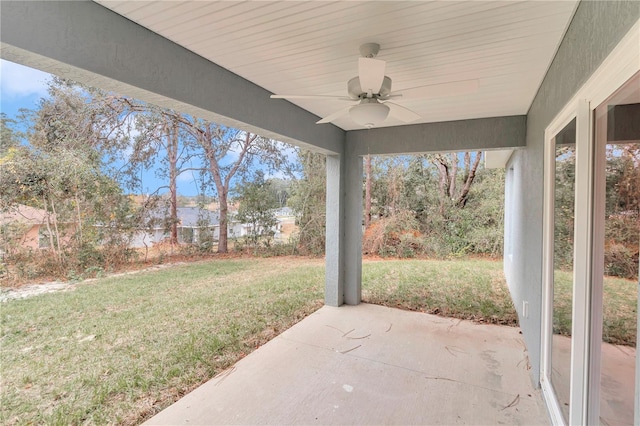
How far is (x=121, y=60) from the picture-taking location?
1.71 m

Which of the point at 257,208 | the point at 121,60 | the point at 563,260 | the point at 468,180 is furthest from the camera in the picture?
the point at 468,180

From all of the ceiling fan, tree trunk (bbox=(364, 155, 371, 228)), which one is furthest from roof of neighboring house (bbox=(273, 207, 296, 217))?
the ceiling fan

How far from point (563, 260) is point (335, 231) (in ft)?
9.15

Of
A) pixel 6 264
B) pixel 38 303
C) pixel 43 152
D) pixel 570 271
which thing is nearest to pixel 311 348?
pixel 570 271

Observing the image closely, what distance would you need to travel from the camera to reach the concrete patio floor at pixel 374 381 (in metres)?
2.13

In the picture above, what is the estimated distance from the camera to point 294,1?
156 cm

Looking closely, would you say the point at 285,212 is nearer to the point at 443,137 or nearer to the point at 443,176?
the point at 443,176

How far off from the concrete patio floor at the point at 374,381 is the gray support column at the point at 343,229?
0.82m

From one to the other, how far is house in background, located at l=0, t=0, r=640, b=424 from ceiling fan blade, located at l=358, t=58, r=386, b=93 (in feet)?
0.10

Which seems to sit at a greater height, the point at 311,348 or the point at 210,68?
the point at 210,68

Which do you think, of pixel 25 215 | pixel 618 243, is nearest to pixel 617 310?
pixel 618 243

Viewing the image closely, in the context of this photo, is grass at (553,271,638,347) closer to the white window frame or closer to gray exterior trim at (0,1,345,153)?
the white window frame

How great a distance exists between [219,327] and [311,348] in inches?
50.4

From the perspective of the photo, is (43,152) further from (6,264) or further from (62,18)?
(62,18)
